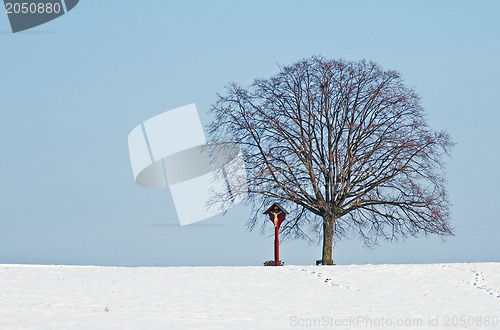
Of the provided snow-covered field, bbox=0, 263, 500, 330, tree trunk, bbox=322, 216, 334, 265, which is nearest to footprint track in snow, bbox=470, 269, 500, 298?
snow-covered field, bbox=0, 263, 500, 330

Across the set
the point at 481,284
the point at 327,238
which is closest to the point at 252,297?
the point at 481,284

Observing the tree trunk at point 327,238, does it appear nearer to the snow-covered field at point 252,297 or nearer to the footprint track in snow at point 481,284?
the snow-covered field at point 252,297

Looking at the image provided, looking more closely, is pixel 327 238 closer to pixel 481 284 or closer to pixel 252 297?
pixel 481 284

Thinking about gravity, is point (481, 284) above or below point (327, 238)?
below

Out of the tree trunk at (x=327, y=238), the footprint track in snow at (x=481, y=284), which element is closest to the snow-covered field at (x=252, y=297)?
the footprint track in snow at (x=481, y=284)

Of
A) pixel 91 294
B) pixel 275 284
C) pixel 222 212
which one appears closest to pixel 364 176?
pixel 222 212

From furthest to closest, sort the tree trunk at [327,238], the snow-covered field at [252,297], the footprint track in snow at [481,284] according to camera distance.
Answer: the tree trunk at [327,238]
the footprint track in snow at [481,284]
the snow-covered field at [252,297]

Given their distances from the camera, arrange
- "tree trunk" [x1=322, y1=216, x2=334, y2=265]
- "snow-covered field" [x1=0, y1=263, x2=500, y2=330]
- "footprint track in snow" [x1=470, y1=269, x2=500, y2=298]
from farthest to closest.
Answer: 1. "tree trunk" [x1=322, y1=216, x2=334, y2=265]
2. "footprint track in snow" [x1=470, y1=269, x2=500, y2=298]
3. "snow-covered field" [x1=0, y1=263, x2=500, y2=330]

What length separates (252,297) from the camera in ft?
70.2

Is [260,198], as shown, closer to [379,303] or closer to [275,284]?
[275,284]

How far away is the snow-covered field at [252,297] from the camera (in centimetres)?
1711

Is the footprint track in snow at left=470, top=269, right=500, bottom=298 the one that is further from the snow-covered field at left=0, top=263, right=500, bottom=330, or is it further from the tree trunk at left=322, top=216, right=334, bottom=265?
the tree trunk at left=322, top=216, right=334, bottom=265

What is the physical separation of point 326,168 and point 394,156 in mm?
3340

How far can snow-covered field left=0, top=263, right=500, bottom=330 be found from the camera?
56.1ft
